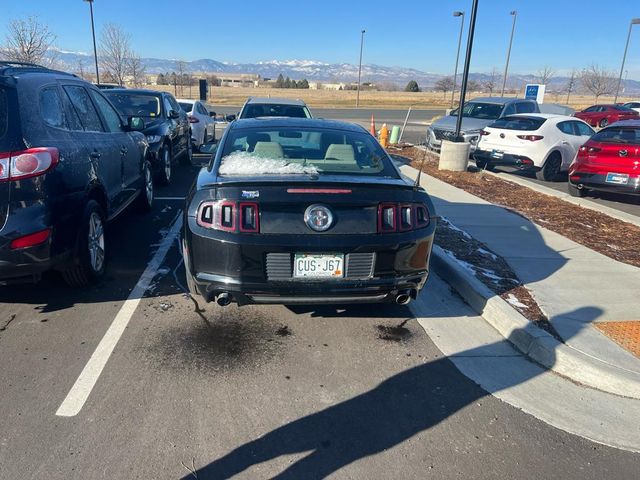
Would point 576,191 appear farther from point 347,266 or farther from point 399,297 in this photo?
point 347,266

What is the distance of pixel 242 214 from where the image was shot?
3.38m

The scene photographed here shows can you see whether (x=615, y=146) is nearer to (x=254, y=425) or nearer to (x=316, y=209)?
(x=316, y=209)

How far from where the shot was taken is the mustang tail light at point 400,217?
3.52 m

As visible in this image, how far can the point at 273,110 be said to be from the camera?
1095 centimetres

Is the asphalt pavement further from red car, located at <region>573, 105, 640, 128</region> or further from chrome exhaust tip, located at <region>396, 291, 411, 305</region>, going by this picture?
red car, located at <region>573, 105, 640, 128</region>

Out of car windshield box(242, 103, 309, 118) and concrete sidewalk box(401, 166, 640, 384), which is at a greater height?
car windshield box(242, 103, 309, 118)

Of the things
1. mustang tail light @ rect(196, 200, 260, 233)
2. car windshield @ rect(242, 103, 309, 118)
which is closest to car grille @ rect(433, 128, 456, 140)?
car windshield @ rect(242, 103, 309, 118)

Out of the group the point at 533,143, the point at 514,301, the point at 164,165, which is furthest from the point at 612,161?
the point at 164,165

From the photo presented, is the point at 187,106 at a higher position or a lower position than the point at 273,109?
lower

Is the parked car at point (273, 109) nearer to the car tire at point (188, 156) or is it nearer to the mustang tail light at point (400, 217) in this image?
the car tire at point (188, 156)

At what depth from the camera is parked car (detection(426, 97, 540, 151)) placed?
13945 mm

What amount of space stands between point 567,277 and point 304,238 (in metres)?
3.10

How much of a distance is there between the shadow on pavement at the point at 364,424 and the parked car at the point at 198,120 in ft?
36.2

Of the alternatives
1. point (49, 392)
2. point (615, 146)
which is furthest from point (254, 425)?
point (615, 146)
